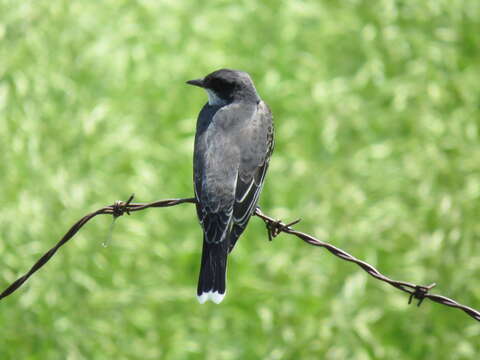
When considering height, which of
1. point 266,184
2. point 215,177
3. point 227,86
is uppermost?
point 266,184

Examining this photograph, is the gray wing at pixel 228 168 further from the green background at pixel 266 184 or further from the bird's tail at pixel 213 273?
the green background at pixel 266 184

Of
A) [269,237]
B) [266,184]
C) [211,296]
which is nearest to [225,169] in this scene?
[211,296]

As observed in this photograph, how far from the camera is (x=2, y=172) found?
847 centimetres

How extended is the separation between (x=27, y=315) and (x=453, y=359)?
13.2 ft

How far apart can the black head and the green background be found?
2.47 m

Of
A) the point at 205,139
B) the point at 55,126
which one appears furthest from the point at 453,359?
the point at 55,126

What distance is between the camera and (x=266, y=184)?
29.2 feet

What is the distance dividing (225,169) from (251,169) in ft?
0.65

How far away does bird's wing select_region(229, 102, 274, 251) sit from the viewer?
217 inches

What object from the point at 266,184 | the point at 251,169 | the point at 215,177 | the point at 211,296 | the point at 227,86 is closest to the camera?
the point at 211,296

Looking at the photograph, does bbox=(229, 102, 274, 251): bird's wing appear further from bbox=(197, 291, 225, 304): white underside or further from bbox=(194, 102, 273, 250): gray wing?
bbox=(197, 291, 225, 304): white underside

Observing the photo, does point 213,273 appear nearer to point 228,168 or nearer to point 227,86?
point 228,168

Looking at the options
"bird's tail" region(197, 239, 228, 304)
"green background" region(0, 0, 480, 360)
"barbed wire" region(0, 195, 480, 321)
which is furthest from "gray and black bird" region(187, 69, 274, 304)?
"green background" region(0, 0, 480, 360)

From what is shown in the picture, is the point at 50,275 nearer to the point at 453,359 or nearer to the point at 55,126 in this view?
the point at 55,126
